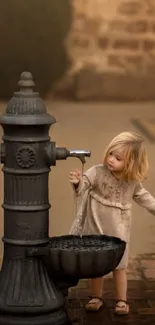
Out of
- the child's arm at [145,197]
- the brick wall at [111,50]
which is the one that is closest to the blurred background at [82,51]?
the brick wall at [111,50]

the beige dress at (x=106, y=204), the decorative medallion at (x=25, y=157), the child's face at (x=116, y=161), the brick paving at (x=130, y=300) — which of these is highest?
the decorative medallion at (x=25, y=157)

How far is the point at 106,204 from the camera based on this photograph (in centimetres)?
557

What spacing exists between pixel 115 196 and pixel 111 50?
9.17 metres

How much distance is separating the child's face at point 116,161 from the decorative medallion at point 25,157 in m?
0.53

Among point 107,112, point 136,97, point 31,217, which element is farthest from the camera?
point 136,97

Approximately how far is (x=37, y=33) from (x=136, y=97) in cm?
179

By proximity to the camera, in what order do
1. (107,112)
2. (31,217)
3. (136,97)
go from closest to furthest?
→ (31,217) < (107,112) < (136,97)

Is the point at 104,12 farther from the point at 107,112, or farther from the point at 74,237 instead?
the point at 74,237

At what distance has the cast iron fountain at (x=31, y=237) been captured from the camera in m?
5.10

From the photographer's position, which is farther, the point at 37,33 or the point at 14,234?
the point at 37,33

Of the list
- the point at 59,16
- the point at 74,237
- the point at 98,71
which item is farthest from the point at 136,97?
the point at 74,237

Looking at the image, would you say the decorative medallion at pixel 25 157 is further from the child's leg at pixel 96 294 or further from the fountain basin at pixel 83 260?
the child's leg at pixel 96 294

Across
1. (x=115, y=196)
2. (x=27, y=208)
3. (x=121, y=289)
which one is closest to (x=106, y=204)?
(x=115, y=196)

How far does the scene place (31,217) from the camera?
5.18 m
